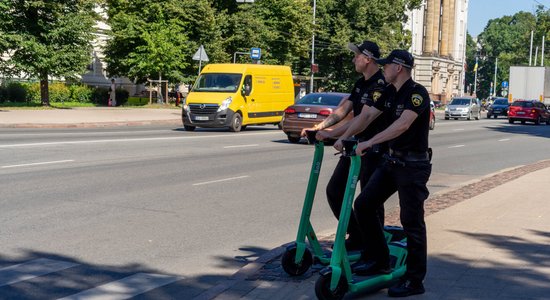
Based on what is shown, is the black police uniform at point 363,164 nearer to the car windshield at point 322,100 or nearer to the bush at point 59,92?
the car windshield at point 322,100

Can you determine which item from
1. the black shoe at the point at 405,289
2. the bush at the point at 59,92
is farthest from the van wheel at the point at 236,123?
the bush at the point at 59,92

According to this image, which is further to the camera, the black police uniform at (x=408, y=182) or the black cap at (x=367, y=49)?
the black cap at (x=367, y=49)

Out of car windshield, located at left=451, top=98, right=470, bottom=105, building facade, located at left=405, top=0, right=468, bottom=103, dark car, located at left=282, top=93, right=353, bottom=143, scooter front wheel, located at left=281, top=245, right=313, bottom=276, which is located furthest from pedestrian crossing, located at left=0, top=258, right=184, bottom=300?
building facade, located at left=405, top=0, right=468, bottom=103

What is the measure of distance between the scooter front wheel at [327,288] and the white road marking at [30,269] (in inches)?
108

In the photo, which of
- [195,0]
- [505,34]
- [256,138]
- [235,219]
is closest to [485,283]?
[235,219]

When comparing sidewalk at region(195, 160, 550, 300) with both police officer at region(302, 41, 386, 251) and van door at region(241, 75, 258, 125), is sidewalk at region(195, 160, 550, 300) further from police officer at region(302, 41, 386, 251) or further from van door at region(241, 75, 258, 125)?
van door at region(241, 75, 258, 125)

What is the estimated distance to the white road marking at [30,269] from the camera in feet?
22.3

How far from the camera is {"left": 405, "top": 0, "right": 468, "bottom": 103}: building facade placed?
94438mm

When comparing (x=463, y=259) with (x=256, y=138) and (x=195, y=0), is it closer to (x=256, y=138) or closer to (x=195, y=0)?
(x=256, y=138)

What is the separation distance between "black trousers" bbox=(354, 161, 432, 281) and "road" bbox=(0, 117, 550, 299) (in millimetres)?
1646

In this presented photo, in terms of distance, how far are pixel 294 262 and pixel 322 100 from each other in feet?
56.0

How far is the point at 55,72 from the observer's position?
39.8 m

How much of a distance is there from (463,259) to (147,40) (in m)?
39.6

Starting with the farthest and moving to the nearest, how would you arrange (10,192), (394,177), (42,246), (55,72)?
1. (55,72)
2. (10,192)
3. (42,246)
4. (394,177)
